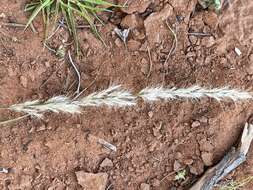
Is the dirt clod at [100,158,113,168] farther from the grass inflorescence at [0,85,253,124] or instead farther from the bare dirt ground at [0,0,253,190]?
the grass inflorescence at [0,85,253,124]

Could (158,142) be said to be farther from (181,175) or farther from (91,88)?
(91,88)

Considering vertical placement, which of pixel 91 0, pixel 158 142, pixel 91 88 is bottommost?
pixel 158 142

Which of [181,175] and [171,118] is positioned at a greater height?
[171,118]

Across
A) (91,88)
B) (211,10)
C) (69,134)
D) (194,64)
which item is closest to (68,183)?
(69,134)

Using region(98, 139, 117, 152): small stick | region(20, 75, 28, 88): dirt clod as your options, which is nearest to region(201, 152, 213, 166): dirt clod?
region(98, 139, 117, 152): small stick

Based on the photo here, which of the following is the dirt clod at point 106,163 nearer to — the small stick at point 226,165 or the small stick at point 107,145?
the small stick at point 107,145

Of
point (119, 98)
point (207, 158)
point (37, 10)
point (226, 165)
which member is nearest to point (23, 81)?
point (37, 10)
